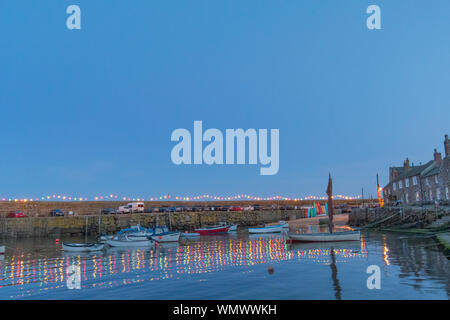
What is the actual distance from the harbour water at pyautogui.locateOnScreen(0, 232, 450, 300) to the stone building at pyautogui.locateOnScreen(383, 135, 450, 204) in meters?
30.6

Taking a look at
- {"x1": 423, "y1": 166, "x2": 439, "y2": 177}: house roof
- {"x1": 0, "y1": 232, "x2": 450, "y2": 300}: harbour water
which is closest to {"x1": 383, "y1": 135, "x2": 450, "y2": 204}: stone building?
{"x1": 423, "y1": 166, "x2": 439, "y2": 177}: house roof

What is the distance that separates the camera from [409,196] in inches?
2835

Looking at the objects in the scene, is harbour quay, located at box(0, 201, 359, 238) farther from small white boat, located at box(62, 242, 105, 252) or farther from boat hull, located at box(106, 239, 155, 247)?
small white boat, located at box(62, 242, 105, 252)

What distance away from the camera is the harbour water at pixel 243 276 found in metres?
16.8

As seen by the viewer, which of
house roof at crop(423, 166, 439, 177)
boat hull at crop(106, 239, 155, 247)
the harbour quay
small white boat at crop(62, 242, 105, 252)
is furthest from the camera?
the harbour quay

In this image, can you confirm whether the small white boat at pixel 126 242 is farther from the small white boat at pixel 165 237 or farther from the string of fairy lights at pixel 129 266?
the string of fairy lights at pixel 129 266

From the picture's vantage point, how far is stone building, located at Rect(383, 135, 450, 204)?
2219 inches

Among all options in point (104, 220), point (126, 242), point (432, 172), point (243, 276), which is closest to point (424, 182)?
point (432, 172)

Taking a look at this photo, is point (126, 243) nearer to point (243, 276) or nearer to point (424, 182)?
point (243, 276)

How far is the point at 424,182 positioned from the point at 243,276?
5751 cm

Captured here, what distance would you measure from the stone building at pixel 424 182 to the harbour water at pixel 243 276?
100 ft

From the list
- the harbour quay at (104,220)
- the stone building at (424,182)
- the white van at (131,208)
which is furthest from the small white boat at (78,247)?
the stone building at (424,182)
